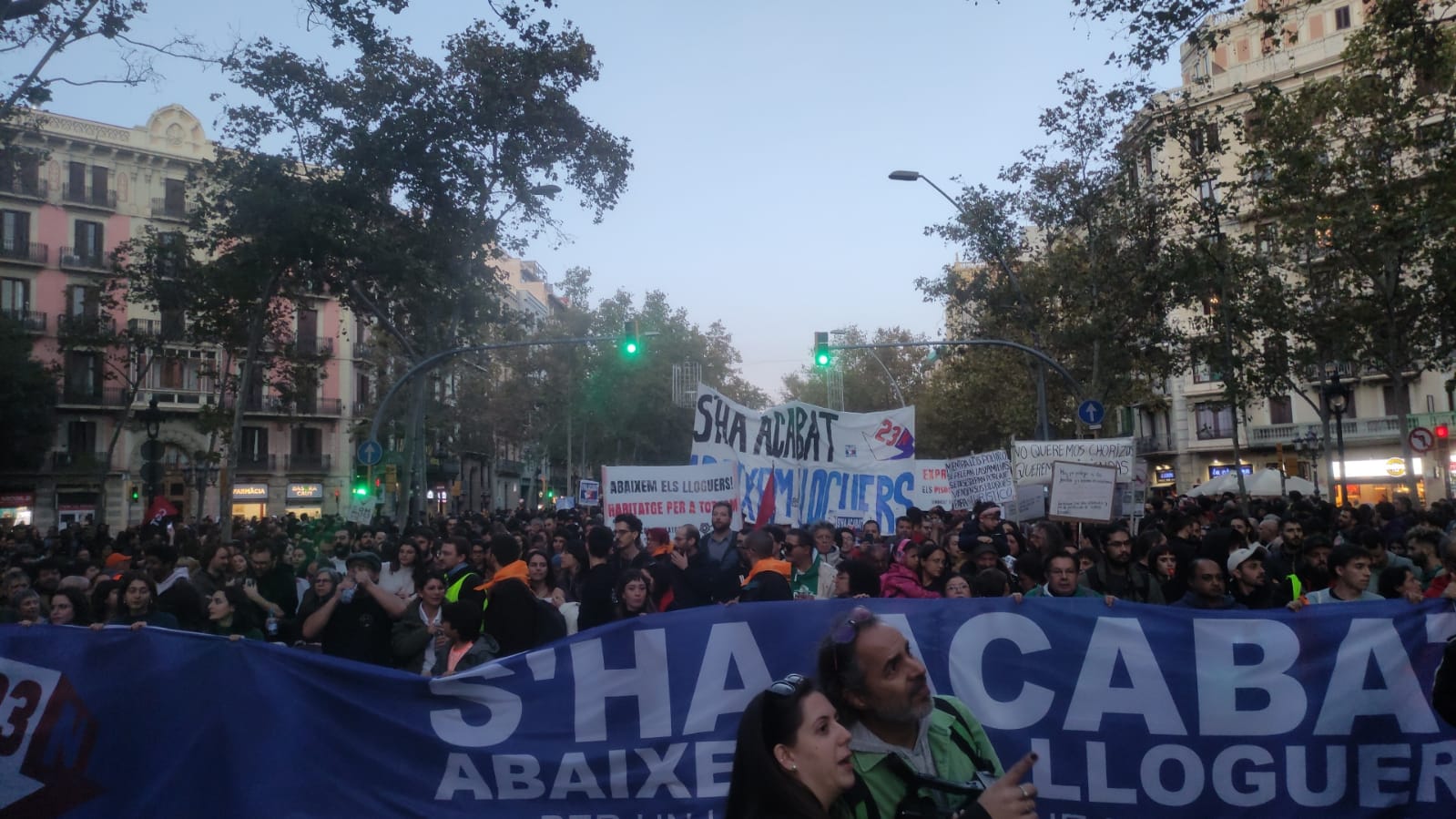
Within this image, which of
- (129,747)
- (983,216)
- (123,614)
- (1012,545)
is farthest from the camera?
(983,216)

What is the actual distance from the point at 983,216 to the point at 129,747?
23.2 m

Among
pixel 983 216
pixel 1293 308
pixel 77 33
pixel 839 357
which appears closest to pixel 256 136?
pixel 77 33

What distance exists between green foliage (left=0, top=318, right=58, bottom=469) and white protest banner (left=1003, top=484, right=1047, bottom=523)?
3511 cm

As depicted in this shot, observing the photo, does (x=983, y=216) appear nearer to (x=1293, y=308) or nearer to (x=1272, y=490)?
(x=1293, y=308)

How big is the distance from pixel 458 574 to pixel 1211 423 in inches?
2126

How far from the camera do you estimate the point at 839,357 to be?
221ft

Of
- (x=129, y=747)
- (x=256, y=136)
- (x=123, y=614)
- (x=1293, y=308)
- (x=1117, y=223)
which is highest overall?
(x=256, y=136)

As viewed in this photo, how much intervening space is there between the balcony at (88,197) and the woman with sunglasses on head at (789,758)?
5625 centimetres

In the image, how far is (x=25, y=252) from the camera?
4959 cm

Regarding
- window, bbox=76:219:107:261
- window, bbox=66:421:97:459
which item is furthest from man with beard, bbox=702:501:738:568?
window, bbox=76:219:107:261

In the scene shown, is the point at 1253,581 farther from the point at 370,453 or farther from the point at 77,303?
the point at 77,303

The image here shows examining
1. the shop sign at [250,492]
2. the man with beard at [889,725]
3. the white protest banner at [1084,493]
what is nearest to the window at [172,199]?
the shop sign at [250,492]

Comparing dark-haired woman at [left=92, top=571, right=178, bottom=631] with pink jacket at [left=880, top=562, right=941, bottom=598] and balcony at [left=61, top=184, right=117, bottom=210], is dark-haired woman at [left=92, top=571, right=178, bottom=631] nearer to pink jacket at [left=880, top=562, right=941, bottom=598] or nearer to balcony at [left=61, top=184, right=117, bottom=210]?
pink jacket at [left=880, top=562, right=941, bottom=598]

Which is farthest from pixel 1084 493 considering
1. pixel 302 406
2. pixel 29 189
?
pixel 29 189
